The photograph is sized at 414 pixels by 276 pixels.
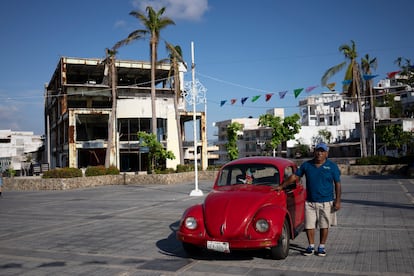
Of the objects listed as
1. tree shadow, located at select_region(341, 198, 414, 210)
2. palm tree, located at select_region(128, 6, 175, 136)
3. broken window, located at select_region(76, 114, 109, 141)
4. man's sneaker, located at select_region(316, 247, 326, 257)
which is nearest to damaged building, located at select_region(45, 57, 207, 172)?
broken window, located at select_region(76, 114, 109, 141)

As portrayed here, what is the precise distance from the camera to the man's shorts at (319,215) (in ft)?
21.8

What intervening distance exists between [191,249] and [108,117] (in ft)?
119

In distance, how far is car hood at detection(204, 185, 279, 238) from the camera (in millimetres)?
6348

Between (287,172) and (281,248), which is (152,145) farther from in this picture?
(281,248)

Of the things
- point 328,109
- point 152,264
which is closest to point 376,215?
point 152,264

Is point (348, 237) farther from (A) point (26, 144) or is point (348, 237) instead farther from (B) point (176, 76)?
(A) point (26, 144)

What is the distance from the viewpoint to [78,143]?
39281 mm

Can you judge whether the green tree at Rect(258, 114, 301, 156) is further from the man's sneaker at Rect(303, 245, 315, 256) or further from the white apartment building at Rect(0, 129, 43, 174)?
the white apartment building at Rect(0, 129, 43, 174)

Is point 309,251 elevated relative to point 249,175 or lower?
lower

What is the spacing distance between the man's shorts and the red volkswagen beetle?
0.36 meters

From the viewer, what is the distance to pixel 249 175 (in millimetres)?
7715

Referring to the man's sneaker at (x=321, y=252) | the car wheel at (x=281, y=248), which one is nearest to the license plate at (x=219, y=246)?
the car wheel at (x=281, y=248)

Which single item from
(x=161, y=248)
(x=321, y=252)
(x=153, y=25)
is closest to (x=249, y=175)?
(x=321, y=252)

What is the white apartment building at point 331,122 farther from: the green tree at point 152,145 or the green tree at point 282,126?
the green tree at point 152,145
